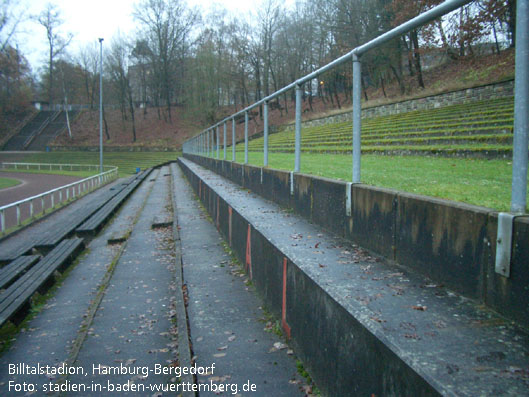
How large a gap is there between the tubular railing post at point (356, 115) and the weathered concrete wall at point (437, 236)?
0.21m

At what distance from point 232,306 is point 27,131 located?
2881 inches

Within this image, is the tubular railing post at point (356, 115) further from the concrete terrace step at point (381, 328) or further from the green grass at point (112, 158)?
the green grass at point (112, 158)

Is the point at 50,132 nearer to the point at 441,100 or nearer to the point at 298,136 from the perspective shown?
the point at 441,100

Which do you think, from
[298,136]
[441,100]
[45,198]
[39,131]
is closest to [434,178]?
[298,136]

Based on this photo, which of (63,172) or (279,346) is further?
(63,172)

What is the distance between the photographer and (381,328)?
2.26 m

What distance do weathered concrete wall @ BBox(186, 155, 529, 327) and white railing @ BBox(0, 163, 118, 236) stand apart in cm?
1088

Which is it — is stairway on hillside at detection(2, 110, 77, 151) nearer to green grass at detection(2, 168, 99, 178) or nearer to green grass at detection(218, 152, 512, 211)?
green grass at detection(2, 168, 99, 178)

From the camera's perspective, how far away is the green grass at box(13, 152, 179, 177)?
4837cm

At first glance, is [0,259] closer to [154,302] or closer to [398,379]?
[154,302]

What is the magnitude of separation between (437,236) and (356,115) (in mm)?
1723

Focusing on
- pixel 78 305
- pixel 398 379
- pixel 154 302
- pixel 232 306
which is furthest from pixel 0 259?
pixel 398 379

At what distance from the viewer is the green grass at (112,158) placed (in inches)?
1904

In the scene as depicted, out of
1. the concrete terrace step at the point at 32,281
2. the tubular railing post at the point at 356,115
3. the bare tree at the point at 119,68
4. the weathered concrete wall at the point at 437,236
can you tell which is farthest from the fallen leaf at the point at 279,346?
the bare tree at the point at 119,68
